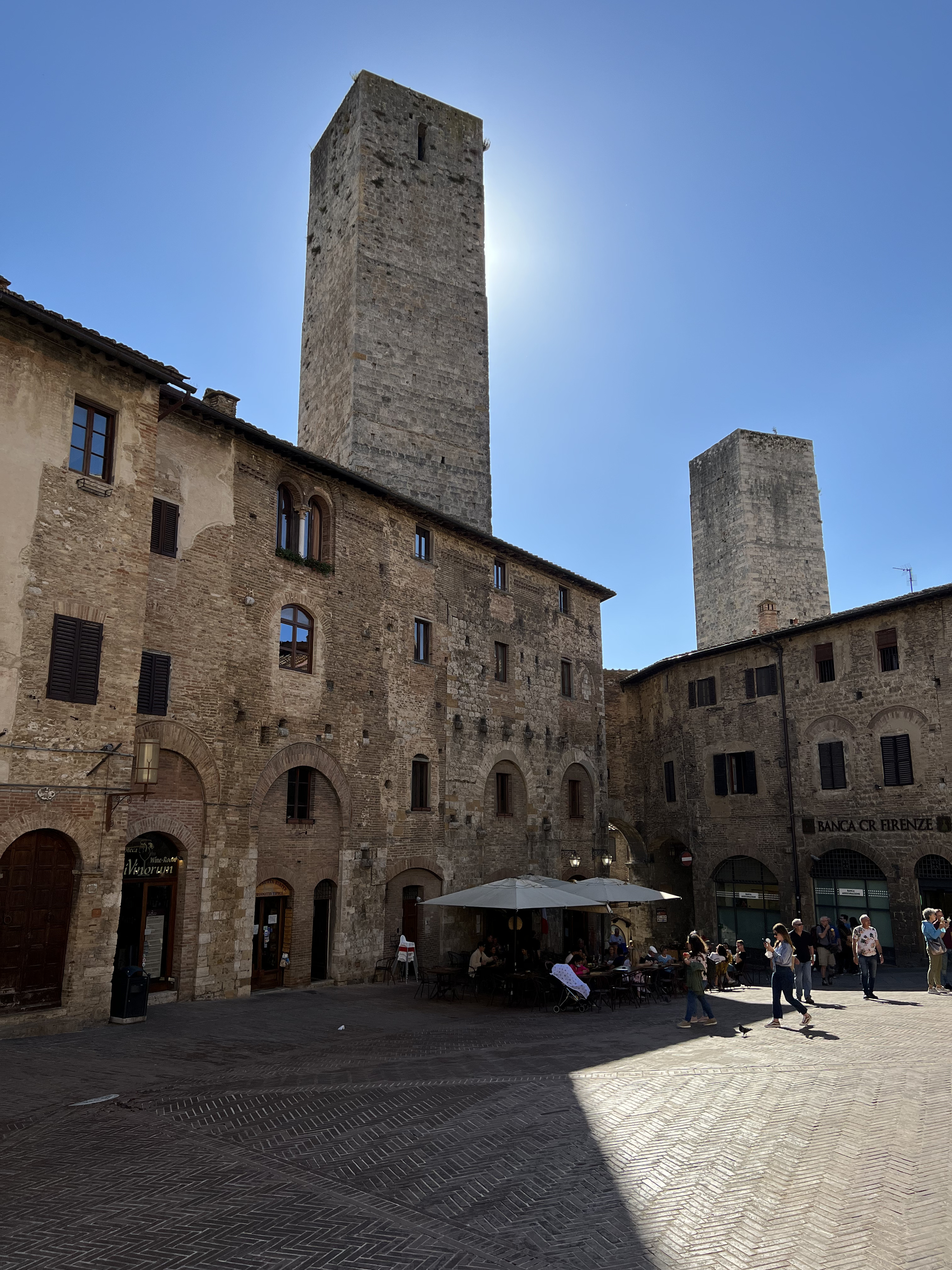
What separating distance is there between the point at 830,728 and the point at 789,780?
217cm

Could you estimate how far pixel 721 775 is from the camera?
29875mm

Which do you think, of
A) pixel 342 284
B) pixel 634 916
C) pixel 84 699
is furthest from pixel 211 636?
pixel 634 916

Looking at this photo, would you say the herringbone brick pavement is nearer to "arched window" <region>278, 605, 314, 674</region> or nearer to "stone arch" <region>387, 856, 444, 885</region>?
"stone arch" <region>387, 856, 444, 885</region>

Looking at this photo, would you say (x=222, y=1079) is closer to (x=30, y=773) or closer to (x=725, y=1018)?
(x=30, y=773)

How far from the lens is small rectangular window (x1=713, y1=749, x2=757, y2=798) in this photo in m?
29.0

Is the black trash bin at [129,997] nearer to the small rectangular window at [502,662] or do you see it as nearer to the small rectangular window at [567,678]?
the small rectangular window at [502,662]

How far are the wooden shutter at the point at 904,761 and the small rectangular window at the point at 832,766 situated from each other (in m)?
1.67

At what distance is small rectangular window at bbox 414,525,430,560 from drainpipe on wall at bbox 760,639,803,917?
12036mm

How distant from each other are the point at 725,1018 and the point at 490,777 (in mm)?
11568

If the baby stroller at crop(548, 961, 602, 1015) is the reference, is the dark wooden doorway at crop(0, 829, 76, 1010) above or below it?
above

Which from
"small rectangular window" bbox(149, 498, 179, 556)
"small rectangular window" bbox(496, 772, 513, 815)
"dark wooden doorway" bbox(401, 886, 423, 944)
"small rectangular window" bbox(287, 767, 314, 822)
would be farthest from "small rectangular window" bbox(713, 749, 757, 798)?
"small rectangular window" bbox(149, 498, 179, 556)

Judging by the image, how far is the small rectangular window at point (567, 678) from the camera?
96.5ft

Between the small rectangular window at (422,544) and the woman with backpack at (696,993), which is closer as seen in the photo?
the woman with backpack at (696,993)

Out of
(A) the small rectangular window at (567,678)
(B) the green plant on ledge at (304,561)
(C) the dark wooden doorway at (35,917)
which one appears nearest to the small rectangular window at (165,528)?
(B) the green plant on ledge at (304,561)
